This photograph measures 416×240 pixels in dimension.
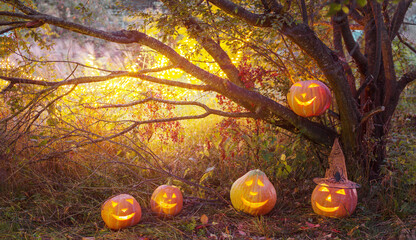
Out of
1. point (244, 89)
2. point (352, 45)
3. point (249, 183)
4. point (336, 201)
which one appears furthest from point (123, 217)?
point (352, 45)

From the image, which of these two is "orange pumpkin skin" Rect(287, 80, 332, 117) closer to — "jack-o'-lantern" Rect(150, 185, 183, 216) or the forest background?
the forest background

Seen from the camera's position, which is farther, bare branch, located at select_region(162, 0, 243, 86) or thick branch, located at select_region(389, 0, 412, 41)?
bare branch, located at select_region(162, 0, 243, 86)

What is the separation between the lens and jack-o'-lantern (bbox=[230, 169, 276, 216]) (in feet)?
9.01

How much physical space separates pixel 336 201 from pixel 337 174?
206 mm

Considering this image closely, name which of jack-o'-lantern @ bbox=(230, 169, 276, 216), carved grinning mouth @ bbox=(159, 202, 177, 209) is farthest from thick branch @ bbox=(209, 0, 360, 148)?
carved grinning mouth @ bbox=(159, 202, 177, 209)

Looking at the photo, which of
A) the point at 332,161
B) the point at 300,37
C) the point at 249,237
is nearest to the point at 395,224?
the point at 332,161

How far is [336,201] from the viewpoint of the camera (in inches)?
108

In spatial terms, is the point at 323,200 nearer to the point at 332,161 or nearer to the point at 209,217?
the point at 332,161

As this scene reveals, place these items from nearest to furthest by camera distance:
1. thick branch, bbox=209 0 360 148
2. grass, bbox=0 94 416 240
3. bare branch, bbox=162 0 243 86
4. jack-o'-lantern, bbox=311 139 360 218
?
1. grass, bbox=0 94 416 240
2. jack-o'-lantern, bbox=311 139 360 218
3. thick branch, bbox=209 0 360 148
4. bare branch, bbox=162 0 243 86

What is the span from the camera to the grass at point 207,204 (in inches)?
101

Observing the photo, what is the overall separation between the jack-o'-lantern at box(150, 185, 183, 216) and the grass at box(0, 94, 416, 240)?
7cm

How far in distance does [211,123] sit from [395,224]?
2.96 metres

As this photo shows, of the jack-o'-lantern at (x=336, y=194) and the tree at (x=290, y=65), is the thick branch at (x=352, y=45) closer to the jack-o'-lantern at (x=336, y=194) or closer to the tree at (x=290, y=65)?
the tree at (x=290, y=65)

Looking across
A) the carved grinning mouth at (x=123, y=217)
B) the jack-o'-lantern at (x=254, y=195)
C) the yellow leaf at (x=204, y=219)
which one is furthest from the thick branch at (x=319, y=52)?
the carved grinning mouth at (x=123, y=217)
